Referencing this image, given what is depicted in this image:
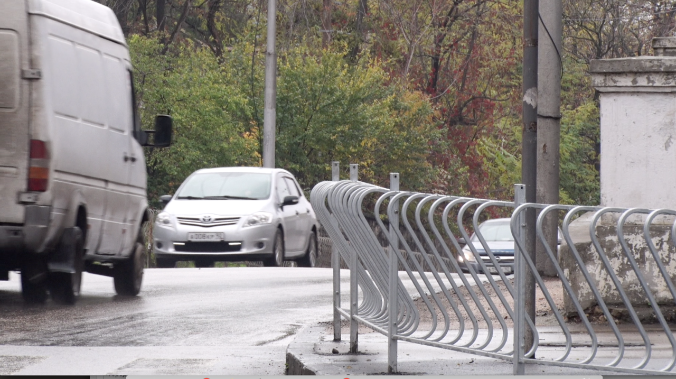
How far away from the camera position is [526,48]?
7129 millimetres

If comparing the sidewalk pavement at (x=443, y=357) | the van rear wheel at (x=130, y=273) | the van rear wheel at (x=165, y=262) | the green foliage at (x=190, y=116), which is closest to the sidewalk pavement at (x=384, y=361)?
the sidewalk pavement at (x=443, y=357)

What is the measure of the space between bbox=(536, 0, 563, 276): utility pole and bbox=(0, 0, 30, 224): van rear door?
5107mm

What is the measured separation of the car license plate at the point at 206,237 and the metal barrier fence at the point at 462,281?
11.0m

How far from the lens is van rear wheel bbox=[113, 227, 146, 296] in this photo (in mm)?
13555

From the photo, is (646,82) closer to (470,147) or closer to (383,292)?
(383,292)

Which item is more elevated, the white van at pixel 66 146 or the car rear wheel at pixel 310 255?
the white van at pixel 66 146

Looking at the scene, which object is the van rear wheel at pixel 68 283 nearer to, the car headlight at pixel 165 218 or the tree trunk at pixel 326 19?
the car headlight at pixel 165 218

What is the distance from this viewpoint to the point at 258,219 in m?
→ 18.5

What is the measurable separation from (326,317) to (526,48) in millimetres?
4723

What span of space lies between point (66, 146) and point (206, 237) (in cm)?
710

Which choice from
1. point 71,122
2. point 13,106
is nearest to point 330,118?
point 71,122

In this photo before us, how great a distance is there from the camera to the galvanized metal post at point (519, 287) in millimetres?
5328

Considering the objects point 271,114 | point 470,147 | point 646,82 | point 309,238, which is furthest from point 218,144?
point 646,82

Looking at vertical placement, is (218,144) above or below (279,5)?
below
